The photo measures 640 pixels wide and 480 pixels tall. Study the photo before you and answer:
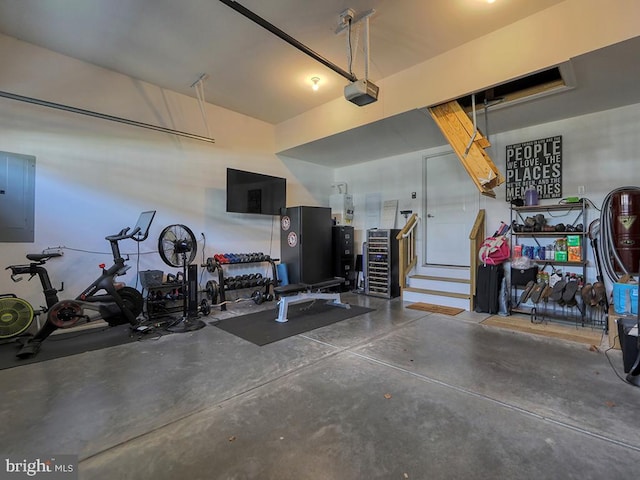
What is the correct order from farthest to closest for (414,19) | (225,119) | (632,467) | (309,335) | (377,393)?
(225,119) < (309,335) < (414,19) < (377,393) < (632,467)

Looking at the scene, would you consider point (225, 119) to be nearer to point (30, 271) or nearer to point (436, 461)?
point (30, 271)

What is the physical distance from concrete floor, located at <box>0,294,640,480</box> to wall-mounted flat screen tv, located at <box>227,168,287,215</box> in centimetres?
309

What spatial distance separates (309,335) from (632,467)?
2.77 meters

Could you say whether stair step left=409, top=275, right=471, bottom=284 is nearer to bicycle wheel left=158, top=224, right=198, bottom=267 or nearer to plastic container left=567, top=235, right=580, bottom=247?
plastic container left=567, top=235, right=580, bottom=247

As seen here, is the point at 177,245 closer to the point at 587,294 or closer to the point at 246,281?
the point at 246,281

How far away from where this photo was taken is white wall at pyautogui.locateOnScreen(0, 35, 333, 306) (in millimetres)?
3863

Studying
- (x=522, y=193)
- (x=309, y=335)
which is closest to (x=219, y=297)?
(x=309, y=335)

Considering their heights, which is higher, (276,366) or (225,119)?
(225,119)

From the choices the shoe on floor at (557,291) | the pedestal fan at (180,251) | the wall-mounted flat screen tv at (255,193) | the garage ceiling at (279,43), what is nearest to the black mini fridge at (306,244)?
the wall-mounted flat screen tv at (255,193)

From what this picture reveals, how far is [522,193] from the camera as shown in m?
5.00

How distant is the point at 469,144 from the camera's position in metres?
3.91

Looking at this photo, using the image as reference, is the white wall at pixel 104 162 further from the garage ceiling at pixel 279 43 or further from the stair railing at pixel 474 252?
the stair railing at pixel 474 252

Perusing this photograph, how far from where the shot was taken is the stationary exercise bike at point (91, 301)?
327 centimetres

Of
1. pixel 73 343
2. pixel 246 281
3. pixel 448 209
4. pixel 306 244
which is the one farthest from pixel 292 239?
pixel 73 343
